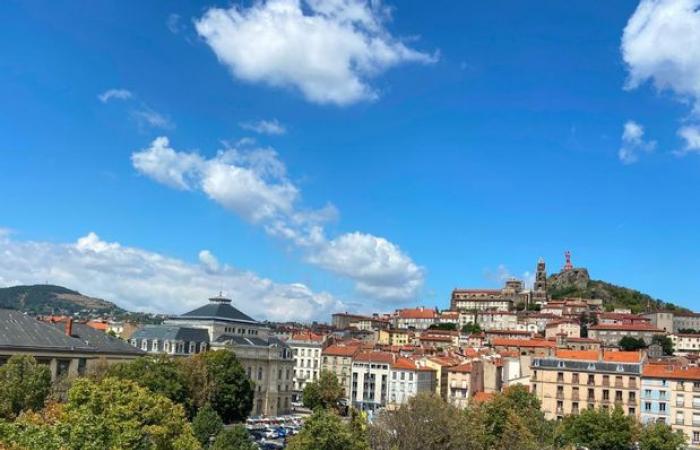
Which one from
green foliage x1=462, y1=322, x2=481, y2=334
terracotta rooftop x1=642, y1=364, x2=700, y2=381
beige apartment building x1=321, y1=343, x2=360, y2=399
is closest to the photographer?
terracotta rooftop x1=642, y1=364, x2=700, y2=381

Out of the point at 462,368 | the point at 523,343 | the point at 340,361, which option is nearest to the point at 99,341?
the point at 340,361

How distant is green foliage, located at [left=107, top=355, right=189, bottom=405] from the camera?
5844 cm

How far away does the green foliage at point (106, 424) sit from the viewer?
2384 cm

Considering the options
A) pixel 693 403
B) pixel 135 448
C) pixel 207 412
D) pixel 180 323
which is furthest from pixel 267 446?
pixel 693 403

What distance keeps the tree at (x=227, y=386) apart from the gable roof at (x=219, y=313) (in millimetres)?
18788

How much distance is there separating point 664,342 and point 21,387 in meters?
127

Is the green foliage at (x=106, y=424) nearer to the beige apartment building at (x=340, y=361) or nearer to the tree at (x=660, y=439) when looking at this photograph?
the tree at (x=660, y=439)

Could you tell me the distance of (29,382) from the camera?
157 ft

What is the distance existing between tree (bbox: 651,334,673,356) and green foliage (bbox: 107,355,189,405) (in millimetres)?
106947

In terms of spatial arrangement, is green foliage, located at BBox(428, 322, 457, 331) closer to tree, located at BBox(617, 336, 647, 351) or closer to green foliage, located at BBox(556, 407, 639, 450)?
tree, located at BBox(617, 336, 647, 351)

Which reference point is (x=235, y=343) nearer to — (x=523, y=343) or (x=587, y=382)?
(x=587, y=382)

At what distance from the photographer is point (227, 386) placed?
232 ft

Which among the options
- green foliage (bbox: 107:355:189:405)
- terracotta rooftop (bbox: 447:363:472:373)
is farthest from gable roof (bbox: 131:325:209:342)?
terracotta rooftop (bbox: 447:363:472:373)

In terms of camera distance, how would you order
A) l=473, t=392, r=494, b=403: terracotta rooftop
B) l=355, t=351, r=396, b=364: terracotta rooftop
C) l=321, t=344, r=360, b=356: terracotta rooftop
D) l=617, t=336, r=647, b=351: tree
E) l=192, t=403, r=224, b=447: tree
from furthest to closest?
l=617, t=336, r=647, b=351: tree, l=321, t=344, r=360, b=356: terracotta rooftop, l=355, t=351, r=396, b=364: terracotta rooftop, l=473, t=392, r=494, b=403: terracotta rooftop, l=192, t=403, r=224, b=447: tree
